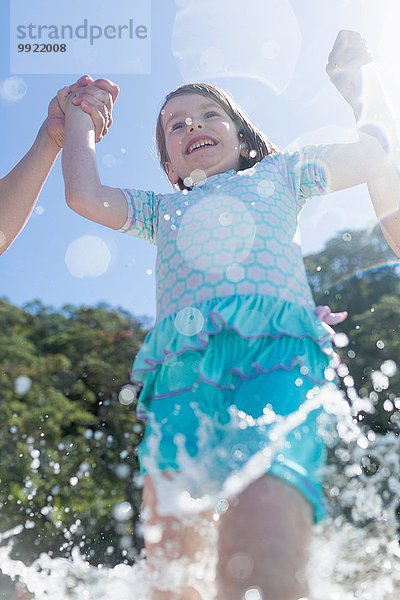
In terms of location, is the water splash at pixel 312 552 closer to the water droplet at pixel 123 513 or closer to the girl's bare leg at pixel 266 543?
the girl's bare leg at pixel 266 543

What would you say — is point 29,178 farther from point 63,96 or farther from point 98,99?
point 98,99

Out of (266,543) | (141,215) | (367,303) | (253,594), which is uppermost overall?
(367,303)

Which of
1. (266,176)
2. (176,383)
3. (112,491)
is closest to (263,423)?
(176,383)

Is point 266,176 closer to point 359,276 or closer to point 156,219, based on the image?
point 156,219

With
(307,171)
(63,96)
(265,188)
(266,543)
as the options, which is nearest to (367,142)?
(307,171)

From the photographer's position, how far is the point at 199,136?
2561 millimetres

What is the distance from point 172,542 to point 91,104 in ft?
5.26

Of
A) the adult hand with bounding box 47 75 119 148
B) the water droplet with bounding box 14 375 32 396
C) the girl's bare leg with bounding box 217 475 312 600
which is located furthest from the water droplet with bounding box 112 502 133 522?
the girl's bare leg with bounding box 217 475 312 600

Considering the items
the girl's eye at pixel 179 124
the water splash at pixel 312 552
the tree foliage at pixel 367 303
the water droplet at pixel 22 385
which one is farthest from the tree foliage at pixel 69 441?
the girl's eye at pixel 179 124

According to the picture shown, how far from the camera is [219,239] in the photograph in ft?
7.30

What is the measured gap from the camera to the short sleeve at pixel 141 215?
249cm

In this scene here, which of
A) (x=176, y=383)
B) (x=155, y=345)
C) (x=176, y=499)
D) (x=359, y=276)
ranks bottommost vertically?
(x=176, y=499)

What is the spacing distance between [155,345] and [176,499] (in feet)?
1.51

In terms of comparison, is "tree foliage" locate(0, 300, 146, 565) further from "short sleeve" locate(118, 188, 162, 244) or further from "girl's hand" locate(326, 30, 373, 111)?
"girl's hand" locate(326, 30, 373, 111)
